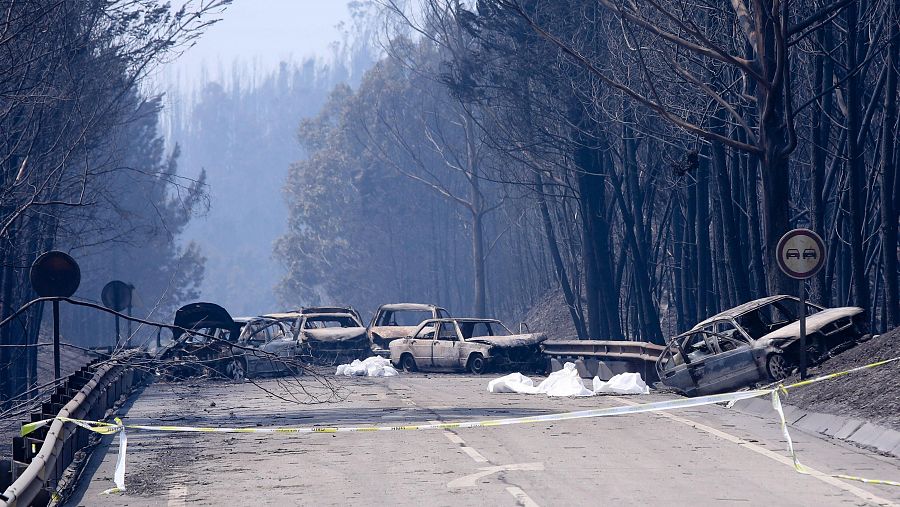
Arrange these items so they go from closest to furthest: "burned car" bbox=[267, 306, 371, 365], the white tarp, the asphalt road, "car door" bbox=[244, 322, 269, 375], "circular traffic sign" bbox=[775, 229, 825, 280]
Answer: the asphalt road
"circular traffic sign" bbox=[775, 229, 825, 280]
"car door" bbox=[244, 322, 269, 375]
the white tarp
"burned car" bbox=[267, 306, 371, 365]

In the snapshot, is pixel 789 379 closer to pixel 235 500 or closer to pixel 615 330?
pixel 235 500

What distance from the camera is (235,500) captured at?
32.4ft

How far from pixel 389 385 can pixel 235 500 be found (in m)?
15.6

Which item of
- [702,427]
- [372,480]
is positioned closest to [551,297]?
[702,427]

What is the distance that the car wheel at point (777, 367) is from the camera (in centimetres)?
1808

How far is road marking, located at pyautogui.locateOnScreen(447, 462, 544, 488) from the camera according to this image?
10297mm

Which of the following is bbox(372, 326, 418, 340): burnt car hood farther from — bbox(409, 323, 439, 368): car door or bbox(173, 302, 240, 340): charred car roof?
bbox(173, 302, 240, 340): charred car roof

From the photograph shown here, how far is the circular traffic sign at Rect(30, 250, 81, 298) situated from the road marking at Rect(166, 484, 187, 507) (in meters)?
9.43

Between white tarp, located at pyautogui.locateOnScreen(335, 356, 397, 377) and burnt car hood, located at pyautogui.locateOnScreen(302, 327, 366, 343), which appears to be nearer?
white tarp, located at pyautogui.locateOnScreen(335, 356, 397, 377)

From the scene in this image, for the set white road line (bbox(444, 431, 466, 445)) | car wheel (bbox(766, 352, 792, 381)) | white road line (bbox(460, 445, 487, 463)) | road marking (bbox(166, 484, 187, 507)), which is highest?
car wheel (bbox(766, 352, 792, 381))

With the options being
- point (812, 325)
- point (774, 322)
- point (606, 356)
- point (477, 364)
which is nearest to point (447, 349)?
point (477, 364)

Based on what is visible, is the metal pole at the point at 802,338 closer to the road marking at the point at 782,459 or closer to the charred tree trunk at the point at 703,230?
the road marking at the point at 782,459

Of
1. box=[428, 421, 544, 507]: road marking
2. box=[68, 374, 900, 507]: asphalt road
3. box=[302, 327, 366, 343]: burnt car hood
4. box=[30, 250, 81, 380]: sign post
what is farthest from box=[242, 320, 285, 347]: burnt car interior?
box=[428, 421, 544, 507]: road marking

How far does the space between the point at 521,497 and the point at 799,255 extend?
918cm
